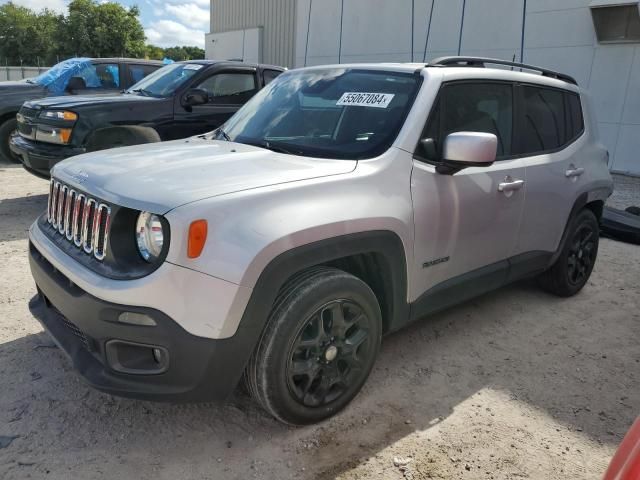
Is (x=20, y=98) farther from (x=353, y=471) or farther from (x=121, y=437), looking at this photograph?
(x=353, y=471)

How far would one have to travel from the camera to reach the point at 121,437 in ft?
8.44

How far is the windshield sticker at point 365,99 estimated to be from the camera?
3102 millimetres

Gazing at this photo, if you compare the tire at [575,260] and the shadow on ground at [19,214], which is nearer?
the tire at [575,260]

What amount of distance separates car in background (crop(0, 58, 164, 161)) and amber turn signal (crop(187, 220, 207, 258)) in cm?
750

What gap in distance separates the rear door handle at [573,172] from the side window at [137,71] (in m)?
7.14

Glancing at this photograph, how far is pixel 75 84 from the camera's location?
870 cm

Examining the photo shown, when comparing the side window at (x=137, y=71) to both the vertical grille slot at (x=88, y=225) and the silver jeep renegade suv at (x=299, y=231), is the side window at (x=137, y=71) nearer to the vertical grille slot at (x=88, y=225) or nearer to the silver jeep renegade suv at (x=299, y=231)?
the silver jeep renegade suv at (x=299, y=231)

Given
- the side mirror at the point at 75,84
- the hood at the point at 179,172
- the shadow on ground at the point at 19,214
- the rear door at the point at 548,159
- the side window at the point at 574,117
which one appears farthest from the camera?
the side mirror at the point at 75,84

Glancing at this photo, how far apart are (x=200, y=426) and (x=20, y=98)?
7.74 metres

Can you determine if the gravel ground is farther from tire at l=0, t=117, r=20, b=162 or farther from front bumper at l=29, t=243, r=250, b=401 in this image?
tire at l=0, t=117, r=20, b=162

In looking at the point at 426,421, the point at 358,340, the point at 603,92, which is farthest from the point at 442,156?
the point at 603,92

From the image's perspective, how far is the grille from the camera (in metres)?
2.36

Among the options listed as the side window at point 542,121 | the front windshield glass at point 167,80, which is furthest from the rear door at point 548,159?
the front windshield glass at point 167,80

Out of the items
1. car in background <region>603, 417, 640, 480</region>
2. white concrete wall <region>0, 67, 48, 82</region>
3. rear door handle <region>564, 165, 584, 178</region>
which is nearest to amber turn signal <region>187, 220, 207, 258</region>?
car in background <region>603, 417, 640, 480</region>
